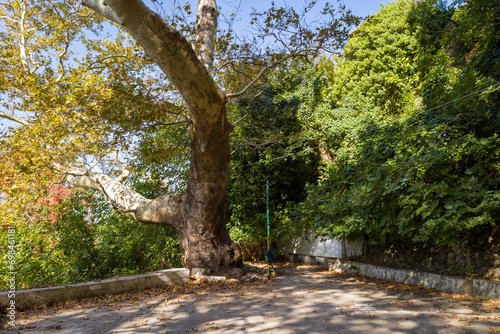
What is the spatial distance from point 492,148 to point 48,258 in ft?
26.4

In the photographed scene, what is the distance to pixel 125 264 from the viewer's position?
25.5ft

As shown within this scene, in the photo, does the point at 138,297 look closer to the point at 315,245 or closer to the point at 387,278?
the point at 387,278

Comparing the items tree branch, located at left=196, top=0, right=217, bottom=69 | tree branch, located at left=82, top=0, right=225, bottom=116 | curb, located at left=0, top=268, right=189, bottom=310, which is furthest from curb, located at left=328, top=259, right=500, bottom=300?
tree branch, located at left=196, top=0, right=217, bottom=69

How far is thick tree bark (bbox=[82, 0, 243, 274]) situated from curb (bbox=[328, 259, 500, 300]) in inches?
112

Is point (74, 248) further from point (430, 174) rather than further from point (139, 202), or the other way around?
point (430, 174)

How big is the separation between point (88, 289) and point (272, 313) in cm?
316

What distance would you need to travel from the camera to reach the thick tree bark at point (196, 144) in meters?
5.11

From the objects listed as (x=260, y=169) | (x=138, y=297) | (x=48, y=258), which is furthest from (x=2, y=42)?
(x=138, y=297)

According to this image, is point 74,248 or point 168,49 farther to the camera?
point 74,248

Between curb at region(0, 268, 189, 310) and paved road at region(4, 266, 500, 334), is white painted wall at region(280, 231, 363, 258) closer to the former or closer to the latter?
paved road at region(4, 266, 500, 334)

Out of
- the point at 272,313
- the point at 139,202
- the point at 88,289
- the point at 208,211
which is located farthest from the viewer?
the point at 139,202

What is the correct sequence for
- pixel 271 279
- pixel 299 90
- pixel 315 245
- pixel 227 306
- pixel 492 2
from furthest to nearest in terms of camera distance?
1. pixel 299 90
2. pixel 315 245
3. pixel 271 279
4. pixel 492 2
5. pixel 227 306

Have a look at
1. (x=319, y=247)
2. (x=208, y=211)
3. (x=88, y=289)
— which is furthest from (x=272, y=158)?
(x=88, y=289)

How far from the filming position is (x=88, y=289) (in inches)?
221
